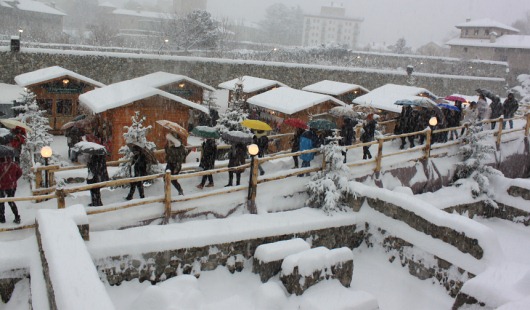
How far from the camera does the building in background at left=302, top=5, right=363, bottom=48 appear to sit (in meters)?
112

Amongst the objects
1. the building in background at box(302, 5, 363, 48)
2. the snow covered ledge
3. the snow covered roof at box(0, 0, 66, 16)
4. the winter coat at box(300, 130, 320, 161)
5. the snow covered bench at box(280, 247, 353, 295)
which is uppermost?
the building in background at box(302, 5, 363, 48)

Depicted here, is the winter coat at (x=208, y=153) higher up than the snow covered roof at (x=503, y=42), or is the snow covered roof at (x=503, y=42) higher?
the snow covered roof at (x=503, y=42)

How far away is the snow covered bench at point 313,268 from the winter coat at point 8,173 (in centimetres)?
522

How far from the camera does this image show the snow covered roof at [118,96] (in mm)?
15828

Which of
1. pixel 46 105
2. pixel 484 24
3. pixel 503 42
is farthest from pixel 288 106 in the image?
pixel 484 24

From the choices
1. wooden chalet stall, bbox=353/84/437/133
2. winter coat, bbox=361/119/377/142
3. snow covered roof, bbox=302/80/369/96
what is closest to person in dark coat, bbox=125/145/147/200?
winter coat, bbox=361/119/377/142

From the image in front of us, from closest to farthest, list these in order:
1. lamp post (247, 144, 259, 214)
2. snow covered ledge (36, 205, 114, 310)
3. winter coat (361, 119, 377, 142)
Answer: snow covered ledge (36, 205, 114, 310), lamp post (247, 144, 259, 214), winter coat (361, 119, 377, 142)

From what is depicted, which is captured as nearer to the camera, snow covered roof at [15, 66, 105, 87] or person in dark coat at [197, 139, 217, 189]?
person in dark coat at [197, 139, 217, 189]

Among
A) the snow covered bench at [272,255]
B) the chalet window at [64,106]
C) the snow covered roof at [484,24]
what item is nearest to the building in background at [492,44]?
the snow covered roof at [484,24]

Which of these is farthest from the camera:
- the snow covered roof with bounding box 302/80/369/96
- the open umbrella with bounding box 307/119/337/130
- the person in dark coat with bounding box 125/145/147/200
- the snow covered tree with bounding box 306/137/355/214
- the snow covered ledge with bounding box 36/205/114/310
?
the snow covered roof with bounding box 302/80/369/96

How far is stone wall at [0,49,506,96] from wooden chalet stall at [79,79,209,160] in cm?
1175

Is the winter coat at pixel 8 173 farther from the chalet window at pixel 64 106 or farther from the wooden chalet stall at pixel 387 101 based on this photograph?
the wooden chalet stall at pixel 387 101

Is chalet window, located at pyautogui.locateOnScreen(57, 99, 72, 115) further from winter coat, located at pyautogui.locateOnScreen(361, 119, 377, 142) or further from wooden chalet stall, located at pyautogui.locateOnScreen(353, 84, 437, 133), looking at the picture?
winter coat, located at pyautogui.locateOnScreen(361, 119, 377, 142)

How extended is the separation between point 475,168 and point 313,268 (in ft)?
22.2
